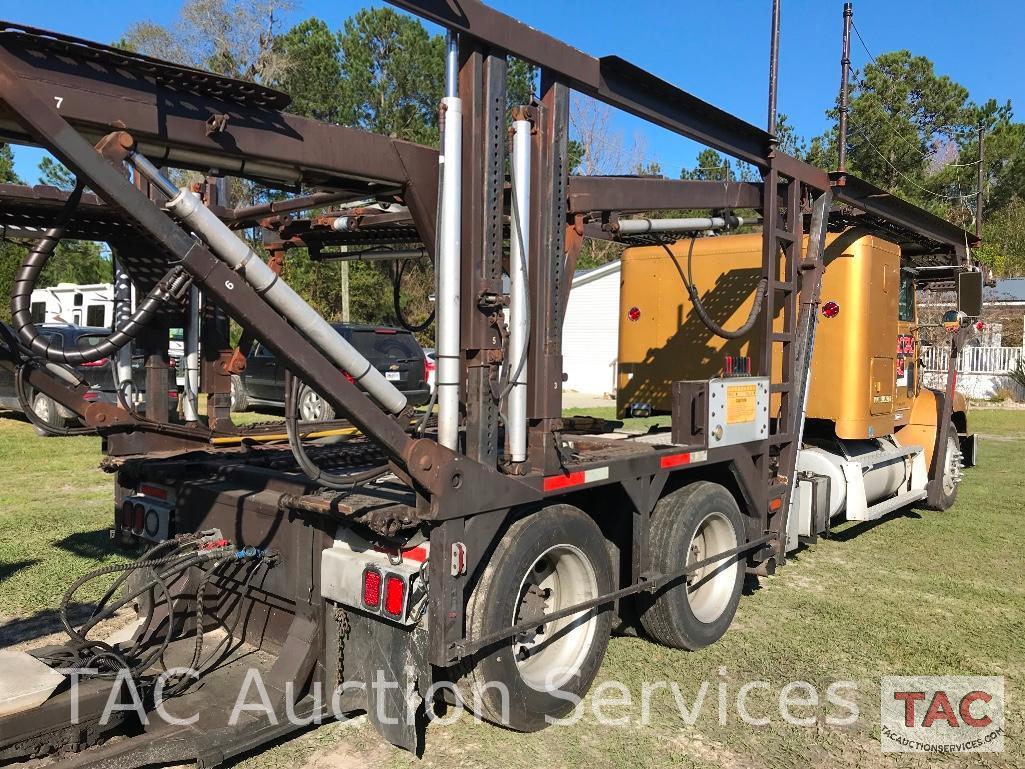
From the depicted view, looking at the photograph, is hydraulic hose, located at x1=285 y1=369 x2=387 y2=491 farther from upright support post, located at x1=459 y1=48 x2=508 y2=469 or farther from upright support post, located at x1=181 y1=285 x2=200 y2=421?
upright support post, located at x1=181 y1=285 x2=200 y2=421

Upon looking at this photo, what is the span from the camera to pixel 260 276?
3.02m

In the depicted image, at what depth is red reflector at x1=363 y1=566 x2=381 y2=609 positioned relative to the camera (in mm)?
3432

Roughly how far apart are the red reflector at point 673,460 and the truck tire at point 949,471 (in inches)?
211

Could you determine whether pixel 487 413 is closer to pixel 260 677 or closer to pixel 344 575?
pixel 344 575

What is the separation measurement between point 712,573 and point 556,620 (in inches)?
62.8

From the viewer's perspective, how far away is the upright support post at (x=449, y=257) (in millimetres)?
3512

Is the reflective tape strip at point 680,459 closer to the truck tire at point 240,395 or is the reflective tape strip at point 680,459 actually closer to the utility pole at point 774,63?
the utility pole at point 774,63

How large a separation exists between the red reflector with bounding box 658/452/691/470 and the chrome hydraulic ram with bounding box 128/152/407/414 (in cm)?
185

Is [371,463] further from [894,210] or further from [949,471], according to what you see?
[949,471]

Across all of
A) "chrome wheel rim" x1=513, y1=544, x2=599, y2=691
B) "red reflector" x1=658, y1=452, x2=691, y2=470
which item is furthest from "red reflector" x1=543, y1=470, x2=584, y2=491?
"red reflector" x1=658, y1=452, x2=691, y2=470

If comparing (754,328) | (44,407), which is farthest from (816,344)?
(44,407)

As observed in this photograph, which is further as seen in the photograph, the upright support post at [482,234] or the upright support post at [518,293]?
the upright support post at [518,293]

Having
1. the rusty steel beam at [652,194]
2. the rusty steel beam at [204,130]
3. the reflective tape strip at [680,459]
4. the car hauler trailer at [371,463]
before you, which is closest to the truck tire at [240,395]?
the car hauler trailer at [371,463]

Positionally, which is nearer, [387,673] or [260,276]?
[260,276]
